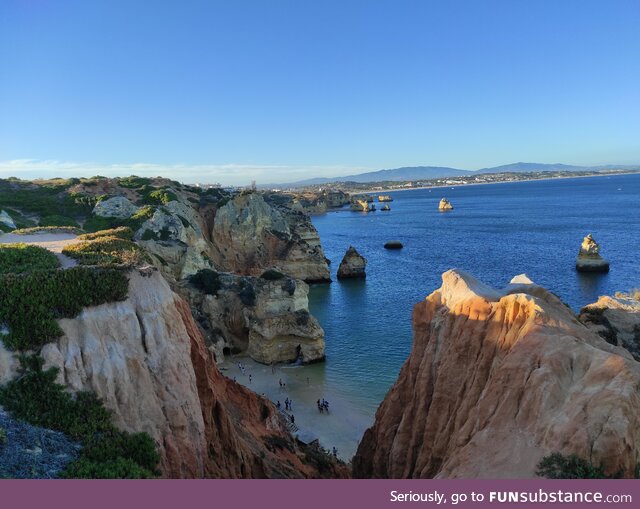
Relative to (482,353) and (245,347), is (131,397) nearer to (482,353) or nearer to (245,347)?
(482,353)

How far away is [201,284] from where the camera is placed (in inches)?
1772

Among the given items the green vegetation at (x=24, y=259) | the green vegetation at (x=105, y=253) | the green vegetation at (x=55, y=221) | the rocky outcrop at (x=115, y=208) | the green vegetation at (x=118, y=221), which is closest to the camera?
the green vegetation at (x=24, y=259)

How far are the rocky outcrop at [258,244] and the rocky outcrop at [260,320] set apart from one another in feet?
79.5

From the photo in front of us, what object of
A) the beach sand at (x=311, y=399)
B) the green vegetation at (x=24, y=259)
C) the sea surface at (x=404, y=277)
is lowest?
the beach sand at (x=311, y=399)

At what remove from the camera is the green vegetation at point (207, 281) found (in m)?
44.3

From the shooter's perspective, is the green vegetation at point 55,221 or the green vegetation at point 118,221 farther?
the green vegetation at point 118,221

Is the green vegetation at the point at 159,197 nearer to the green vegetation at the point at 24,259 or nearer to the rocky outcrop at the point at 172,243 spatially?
the rocky outcrop at the point at 172,243

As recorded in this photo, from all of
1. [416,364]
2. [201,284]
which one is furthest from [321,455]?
[201,284]

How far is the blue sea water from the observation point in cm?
4094

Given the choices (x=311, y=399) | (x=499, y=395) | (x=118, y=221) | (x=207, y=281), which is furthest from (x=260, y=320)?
(x=499, y=395)

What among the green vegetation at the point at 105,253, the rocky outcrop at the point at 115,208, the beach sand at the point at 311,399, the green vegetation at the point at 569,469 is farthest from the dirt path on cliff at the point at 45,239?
the rocky outcrop at the point at 115,208

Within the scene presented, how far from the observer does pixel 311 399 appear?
34.9 m

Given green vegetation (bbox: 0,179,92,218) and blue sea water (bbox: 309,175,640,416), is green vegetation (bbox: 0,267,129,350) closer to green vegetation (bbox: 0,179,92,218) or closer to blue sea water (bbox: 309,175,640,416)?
blue sea water (bbox: 309,175,640,416)

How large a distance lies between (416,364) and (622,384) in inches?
364
